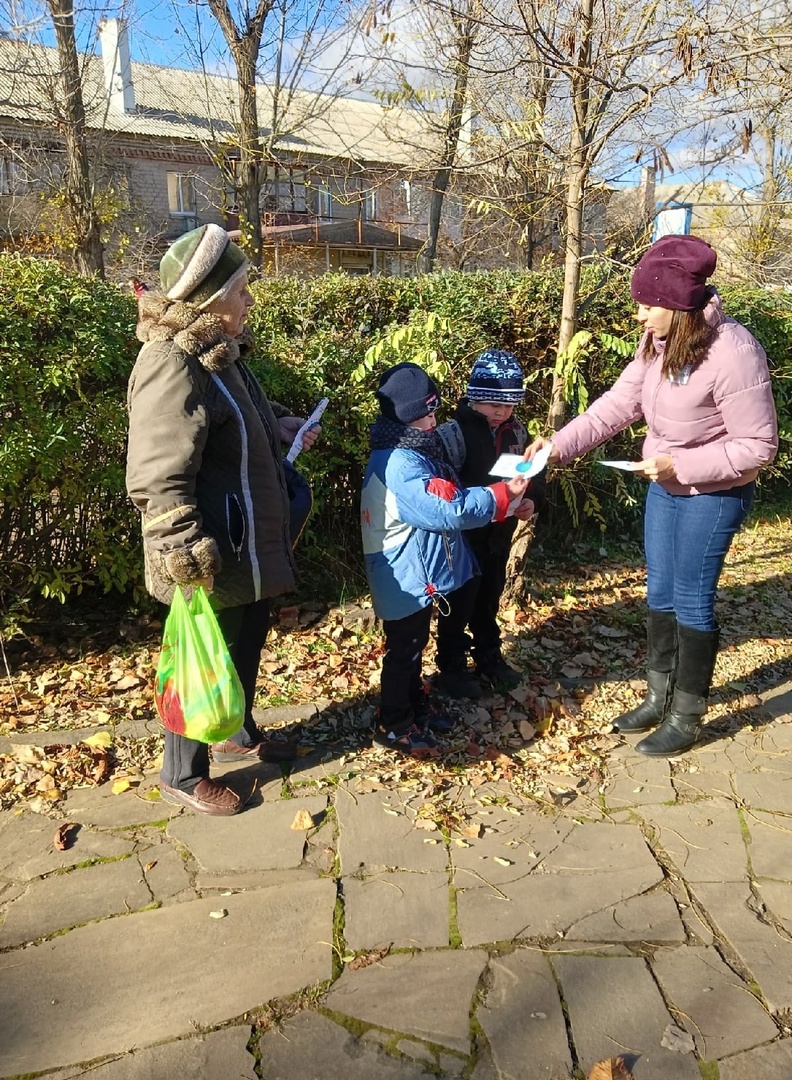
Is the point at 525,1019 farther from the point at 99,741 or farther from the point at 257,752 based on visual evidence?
the point at 99,741

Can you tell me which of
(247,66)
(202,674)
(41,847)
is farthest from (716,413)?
(247,66)

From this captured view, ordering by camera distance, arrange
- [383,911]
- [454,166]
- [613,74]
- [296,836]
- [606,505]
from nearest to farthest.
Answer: [383,911] → [296,836] → [613,74] → [454,166] → [606,505]

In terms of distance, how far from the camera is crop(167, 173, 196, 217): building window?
2814cm

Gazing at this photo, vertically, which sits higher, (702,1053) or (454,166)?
(454,166)

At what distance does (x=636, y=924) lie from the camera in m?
2.62

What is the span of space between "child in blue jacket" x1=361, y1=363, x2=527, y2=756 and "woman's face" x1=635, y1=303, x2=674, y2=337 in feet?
2.62

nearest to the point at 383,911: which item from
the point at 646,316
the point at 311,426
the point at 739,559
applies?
the point at 311,426

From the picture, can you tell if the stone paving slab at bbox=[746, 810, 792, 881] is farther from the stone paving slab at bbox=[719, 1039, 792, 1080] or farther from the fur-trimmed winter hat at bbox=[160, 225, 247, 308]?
the fur-trimmed winter hat at bbox=[160, 225, 247, 308]

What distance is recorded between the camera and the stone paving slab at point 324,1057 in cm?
208

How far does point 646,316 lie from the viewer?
3.24 meters

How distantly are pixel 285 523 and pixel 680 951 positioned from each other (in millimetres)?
1972

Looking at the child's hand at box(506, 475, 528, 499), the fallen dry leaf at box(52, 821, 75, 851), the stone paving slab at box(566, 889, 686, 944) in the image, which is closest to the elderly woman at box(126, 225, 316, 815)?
the fallen dry leaf at box(52, 821, 75, 851)

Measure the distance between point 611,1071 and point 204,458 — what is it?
220 centimetres

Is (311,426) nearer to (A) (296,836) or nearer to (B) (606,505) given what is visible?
(A) (296,836)
